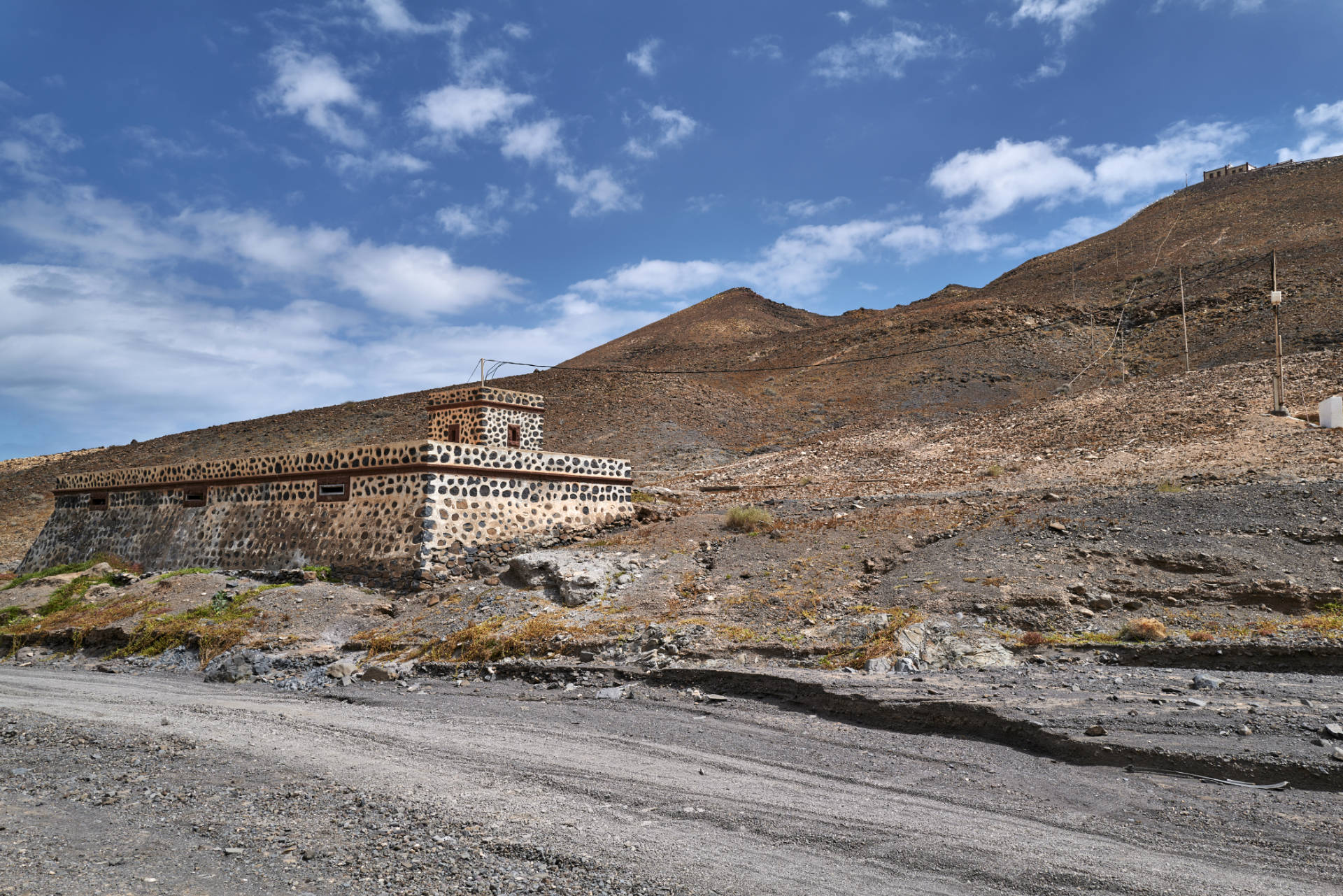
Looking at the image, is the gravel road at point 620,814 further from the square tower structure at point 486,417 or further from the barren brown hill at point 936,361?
the barren brown hill at point 936,361

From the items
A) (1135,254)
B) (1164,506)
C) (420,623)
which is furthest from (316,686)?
(1135,254)

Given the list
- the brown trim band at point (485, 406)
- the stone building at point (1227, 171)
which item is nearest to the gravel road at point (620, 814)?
the brown trim band at point (485, 406)

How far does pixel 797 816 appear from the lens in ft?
18.7

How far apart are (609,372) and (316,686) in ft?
138

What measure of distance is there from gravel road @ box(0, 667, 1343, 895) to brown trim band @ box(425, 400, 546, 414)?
13.8 meters

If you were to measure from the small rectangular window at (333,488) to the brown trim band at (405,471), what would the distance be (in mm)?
79

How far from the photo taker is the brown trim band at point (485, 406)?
21969 mm

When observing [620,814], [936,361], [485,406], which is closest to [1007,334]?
[936,361]

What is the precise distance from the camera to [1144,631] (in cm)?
952

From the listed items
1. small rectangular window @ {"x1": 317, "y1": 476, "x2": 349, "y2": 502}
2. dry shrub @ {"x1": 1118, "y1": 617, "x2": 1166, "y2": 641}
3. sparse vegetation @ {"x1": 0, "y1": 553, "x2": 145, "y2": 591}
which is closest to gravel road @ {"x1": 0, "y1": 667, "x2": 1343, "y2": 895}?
dry shrub @ {"x1": 1118, "y1": 617, "x2": 1166, "y2": 641}

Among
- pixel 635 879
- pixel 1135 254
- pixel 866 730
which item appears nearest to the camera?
pixel 635 879

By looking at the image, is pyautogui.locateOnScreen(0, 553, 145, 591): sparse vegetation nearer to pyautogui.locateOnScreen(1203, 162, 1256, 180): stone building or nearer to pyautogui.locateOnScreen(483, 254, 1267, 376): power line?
pyautogui.locateOnScreen(483, 254, 1267, 376): power line

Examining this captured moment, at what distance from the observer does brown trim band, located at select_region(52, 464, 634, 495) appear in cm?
1666

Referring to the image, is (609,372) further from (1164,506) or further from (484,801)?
(484,801)
